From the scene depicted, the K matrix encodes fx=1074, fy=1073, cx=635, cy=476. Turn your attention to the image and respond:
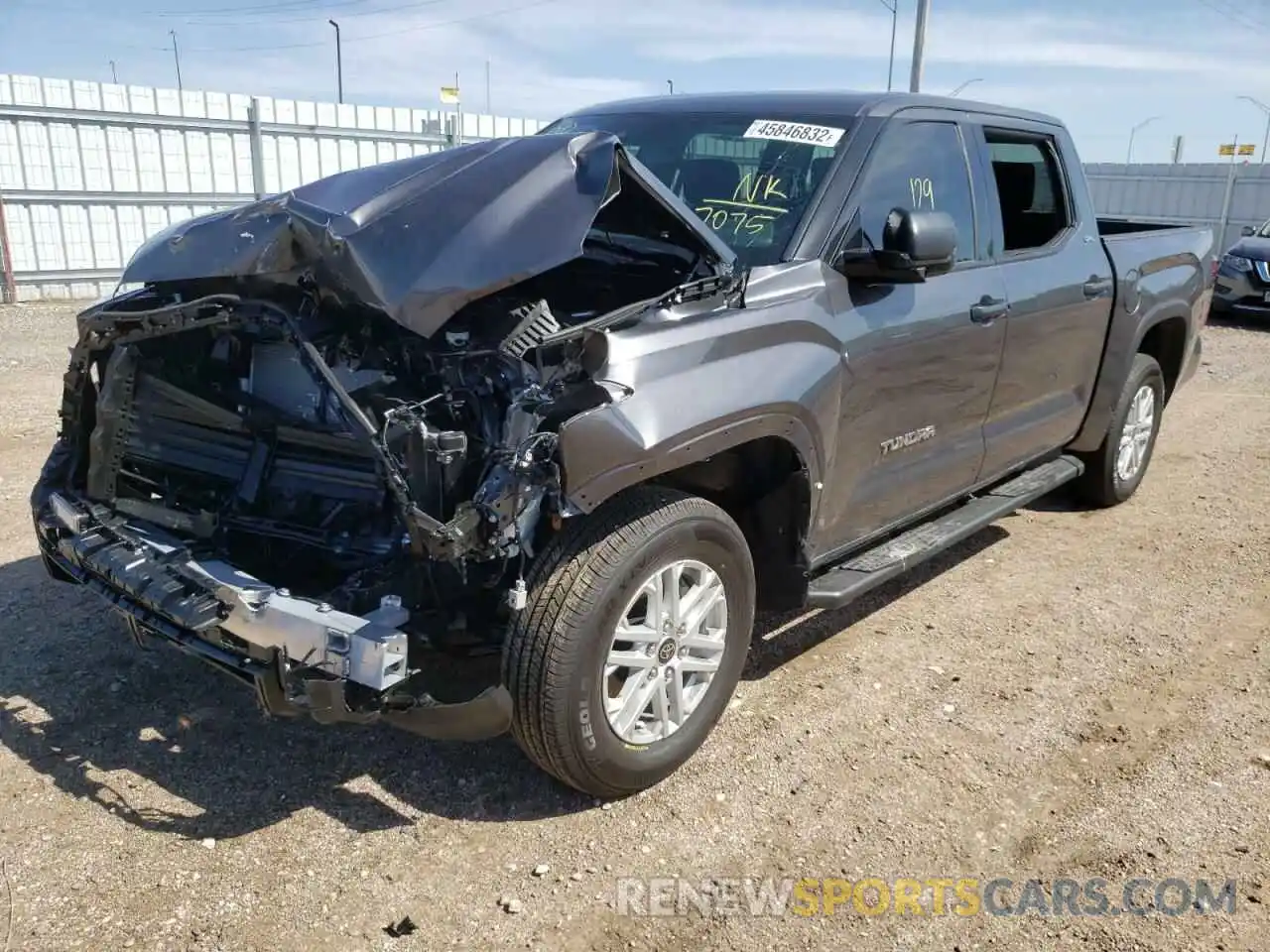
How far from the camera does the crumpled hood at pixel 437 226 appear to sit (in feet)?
9.65

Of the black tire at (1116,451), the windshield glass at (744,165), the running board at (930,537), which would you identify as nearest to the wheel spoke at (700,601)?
the running board at (930,537)

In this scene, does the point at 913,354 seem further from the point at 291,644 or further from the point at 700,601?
the point at 291,644

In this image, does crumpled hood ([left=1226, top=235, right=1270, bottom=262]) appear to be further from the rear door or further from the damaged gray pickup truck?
the damaged gray pickup truck

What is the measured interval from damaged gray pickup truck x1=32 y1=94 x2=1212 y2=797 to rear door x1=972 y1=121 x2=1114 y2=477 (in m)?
0.16

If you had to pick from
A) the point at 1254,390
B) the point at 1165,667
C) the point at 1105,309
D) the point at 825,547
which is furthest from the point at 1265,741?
the point at 1254,390

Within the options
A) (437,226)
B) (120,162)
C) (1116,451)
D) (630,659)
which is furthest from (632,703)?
(120,162)

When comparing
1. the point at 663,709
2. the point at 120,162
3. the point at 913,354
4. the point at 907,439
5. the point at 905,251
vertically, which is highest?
the point at 905,251

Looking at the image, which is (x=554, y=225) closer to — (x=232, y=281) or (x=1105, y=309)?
(x=232, y=281)

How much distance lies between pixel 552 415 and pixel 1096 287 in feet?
11.3

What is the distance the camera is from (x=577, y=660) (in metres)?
2.86

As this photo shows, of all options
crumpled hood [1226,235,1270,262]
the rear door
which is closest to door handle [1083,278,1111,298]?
the rear door

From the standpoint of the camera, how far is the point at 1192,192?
20.2 m

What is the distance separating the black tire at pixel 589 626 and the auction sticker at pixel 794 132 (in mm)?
1538

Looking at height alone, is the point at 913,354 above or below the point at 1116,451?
above
